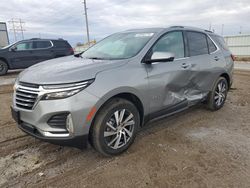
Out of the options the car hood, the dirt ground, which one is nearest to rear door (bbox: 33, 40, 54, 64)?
the dirt ground

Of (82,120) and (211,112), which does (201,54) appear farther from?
(82,120)

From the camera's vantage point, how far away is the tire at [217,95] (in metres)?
4.55

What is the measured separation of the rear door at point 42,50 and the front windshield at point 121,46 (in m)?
7.86

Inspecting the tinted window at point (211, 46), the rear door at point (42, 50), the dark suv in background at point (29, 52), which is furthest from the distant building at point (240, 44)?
the tinted window at point (211, 46)

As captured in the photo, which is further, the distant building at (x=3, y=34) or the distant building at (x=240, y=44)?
the distant building at (x=3, y=34)

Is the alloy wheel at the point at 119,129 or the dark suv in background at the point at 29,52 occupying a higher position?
the dark suv in background at the point at 29,52

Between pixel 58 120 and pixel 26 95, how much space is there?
0.54 metres

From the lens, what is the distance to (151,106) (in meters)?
3.14

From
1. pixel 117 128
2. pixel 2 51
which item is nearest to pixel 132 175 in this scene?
pixel 117 128

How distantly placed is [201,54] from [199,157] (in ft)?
7.01

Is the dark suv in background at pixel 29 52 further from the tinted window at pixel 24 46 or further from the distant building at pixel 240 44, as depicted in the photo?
the distant building at pixel 240 44

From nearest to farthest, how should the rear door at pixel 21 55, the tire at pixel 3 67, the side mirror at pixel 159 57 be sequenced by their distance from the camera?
the side mirror at pixel 159 57 → the tire at pixel 3 67 → the rear door at pixel 21 55

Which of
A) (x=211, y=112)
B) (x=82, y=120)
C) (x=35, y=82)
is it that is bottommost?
(x=211, y=112)

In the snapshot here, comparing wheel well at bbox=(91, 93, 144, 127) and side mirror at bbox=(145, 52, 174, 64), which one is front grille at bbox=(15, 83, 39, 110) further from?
side mirror at bbox=(145, 52, 174, 64)
